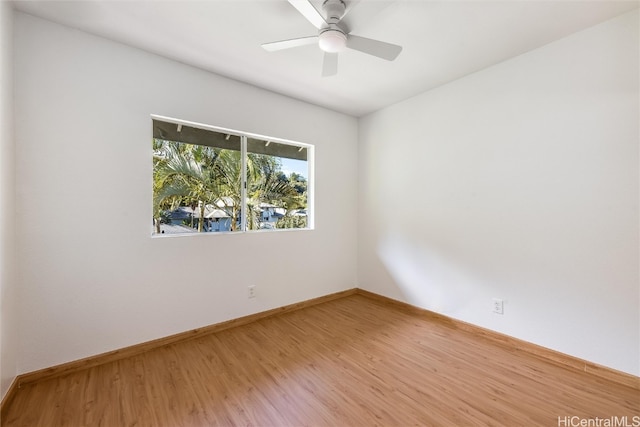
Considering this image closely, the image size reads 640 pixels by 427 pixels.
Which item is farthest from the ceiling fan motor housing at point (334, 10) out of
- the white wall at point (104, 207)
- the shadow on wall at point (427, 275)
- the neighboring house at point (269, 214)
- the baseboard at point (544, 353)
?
the baseboard at point (544, 353)

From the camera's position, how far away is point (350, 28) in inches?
75.0

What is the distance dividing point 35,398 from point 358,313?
8.86 feet

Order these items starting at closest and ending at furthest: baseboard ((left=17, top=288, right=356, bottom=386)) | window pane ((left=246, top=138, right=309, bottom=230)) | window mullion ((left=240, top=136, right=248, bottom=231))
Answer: baseboard ((left=17, top=288, right=356, bottom=386))
window mullion ((left=240, top=136, right=248, bottom=231))
window pane ((left=246, top=138, right=309, bottom=230))

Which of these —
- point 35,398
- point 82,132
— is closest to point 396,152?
point 82,132

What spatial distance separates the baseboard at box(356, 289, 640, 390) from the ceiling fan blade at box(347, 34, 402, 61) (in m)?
2.57

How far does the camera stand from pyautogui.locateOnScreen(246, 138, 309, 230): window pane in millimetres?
2984

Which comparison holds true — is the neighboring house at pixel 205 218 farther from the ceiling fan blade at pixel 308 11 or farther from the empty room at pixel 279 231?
the ceiling fan blade at pixel 308 11

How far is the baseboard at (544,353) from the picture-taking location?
1.82 meters

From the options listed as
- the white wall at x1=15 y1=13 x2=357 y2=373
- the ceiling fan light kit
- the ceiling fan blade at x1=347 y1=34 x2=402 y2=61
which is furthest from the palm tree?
the ceiling fan blade at x1=347 y1=34 x2=402 y2=61

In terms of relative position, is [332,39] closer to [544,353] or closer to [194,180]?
[194,180]

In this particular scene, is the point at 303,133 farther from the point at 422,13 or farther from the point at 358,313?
the point at 358,313

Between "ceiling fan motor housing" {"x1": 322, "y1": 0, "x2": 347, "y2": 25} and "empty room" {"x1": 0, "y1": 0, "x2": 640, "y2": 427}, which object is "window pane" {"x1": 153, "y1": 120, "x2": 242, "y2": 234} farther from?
"ceiling fan motor housing" {"x1": 322, "y1": 0, "x2": 347, "y2": 25}

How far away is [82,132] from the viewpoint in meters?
1.98

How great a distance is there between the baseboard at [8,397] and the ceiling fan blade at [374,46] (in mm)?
3117
